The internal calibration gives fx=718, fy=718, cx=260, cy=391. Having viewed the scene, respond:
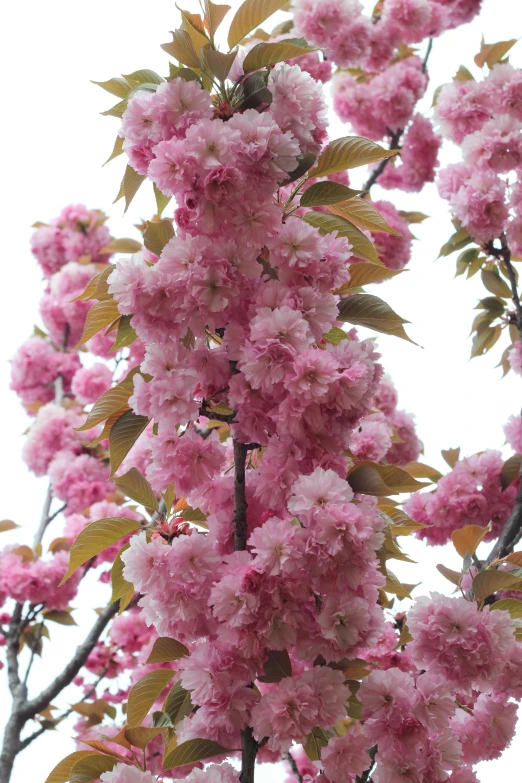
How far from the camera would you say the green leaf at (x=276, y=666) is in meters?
0.89

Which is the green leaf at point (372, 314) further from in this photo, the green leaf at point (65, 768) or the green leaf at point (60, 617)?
the green leaf at point (60, 617)

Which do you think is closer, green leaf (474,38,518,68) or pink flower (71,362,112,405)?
green leaf (474,38,518,68)

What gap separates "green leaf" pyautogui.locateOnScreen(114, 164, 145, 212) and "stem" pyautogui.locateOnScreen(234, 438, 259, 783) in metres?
0.48

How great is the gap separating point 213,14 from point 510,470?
1657mm

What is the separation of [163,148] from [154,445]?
0.39m

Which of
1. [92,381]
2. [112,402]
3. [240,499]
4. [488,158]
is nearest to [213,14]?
[112,402]

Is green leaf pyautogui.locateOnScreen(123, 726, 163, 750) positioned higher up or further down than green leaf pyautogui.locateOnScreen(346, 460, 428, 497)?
further down

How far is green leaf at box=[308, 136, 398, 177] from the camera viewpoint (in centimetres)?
110

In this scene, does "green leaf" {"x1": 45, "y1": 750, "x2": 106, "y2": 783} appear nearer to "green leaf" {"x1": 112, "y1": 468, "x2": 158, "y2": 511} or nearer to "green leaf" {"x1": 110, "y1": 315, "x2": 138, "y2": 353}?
"green leaf" {"x1": 112, "y1": 468, "x2": 158, "y2": 511}

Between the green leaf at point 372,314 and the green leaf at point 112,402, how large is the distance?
0.34m

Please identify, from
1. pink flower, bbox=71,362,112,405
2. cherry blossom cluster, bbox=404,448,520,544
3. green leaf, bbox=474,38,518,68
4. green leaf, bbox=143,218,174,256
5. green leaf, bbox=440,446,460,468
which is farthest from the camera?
pink flower, bbox=71,362,112,405

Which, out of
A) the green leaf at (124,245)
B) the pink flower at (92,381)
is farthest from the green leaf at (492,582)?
the pink flower at (92,381)

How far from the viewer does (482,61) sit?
8.57 feet

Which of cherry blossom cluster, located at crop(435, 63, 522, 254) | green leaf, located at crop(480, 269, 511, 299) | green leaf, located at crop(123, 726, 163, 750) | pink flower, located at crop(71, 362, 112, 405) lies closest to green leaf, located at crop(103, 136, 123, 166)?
green leaf, located at crop(123, 726, 163, 750)
